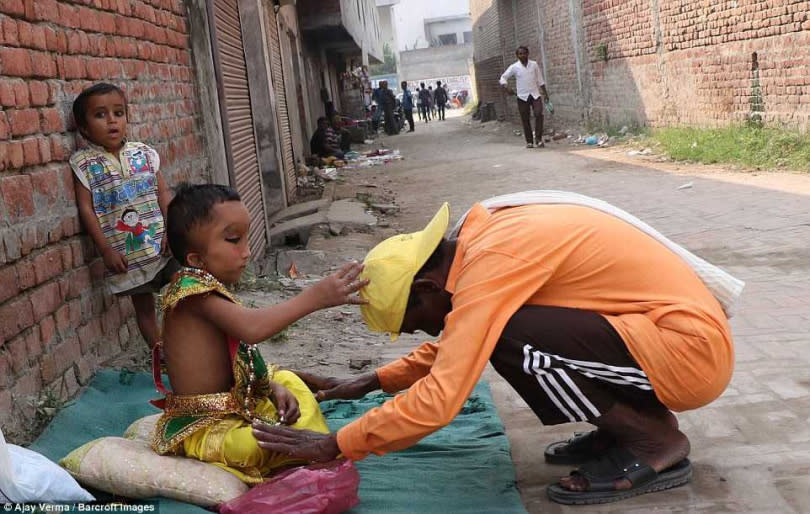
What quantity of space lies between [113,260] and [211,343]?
135 cm

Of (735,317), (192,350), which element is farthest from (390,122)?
(192,350)

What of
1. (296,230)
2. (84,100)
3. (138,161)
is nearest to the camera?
(84,100)

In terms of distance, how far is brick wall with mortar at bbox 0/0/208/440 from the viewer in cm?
312

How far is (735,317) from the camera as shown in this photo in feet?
15.5

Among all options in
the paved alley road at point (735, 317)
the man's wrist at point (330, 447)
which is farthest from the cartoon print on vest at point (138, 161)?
the man's wrist at point (330, 447)

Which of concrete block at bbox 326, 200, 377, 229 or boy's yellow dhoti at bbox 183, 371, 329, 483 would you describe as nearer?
boy's yellow dhoti at bbox 183, 371, 329, 483

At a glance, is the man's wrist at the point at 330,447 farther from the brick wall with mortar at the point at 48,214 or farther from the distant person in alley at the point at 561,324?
the brick wall with mortar at the point at 48,214

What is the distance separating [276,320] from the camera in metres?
2.48

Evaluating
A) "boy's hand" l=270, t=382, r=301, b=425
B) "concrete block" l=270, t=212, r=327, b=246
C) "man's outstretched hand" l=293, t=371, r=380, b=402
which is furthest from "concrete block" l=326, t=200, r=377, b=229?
"boy's hand" l=270, t=382, r=301, b=425

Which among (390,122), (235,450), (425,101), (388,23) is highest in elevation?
(388,23)

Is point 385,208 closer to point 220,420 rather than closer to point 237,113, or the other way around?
point 237,113

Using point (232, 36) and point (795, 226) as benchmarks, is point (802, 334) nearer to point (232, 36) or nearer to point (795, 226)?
point (795, 226)

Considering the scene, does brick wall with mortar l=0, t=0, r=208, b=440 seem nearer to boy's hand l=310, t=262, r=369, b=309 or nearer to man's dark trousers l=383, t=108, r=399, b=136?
boy's hand l=310, t=262, r=369, b=309

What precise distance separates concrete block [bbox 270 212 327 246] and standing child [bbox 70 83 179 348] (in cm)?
444
